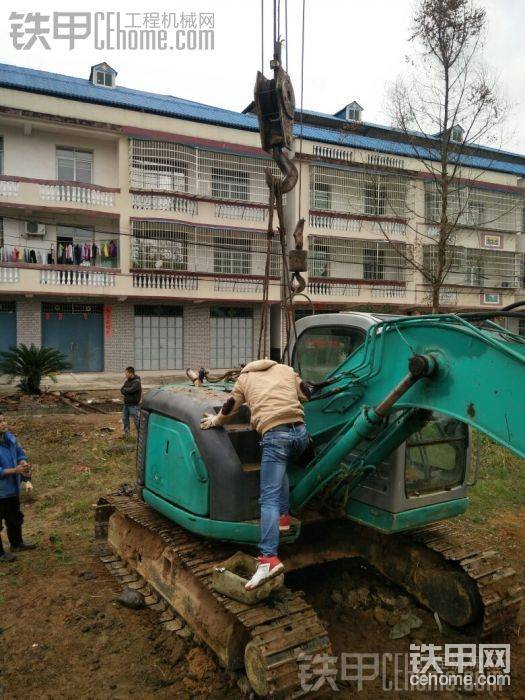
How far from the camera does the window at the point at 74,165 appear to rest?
75.0 feet

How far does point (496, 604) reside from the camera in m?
4.32

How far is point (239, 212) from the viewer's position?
2458 centimetres

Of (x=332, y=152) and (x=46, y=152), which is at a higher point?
(x=332, y=152)

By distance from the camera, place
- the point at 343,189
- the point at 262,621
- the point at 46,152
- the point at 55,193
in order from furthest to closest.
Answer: the point at 343,189, the point at 46,152, the point at 55,193, the point at 262,621

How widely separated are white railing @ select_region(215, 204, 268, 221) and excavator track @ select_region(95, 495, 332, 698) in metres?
20.7

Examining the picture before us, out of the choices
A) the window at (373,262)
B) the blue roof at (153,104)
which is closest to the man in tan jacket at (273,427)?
the blue roof at (153,104)

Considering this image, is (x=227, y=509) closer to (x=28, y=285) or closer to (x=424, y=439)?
(x=424, y=439)

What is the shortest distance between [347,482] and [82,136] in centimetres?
2223

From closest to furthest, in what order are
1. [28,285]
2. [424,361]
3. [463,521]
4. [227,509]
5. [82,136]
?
[424,361] < [227,509] < [463,521] < [28,285] < [82,136]

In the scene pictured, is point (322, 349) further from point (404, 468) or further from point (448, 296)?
point (448, 296)

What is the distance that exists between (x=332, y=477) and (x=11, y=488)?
3.77 m

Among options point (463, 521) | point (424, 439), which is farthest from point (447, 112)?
point (424, 439)

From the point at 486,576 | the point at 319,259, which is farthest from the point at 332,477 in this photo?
the point at 319,259

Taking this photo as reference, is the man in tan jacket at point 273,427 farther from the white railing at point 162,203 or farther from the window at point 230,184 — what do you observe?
the window at point 230,184
